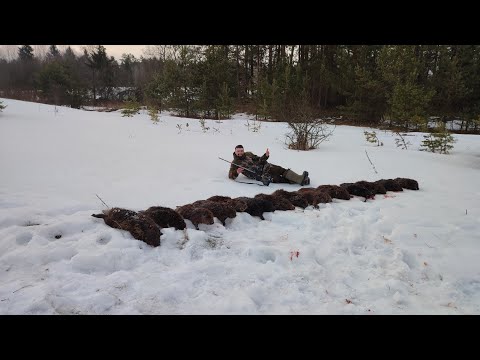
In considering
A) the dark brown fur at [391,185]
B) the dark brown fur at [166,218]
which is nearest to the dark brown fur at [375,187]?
the dark brown fur at [391,185]

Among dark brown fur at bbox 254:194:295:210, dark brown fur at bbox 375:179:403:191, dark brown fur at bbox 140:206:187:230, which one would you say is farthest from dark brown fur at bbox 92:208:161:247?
dark brown fur at bbox 375:179:403:191

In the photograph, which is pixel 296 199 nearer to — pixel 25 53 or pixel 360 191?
pixel 360 191

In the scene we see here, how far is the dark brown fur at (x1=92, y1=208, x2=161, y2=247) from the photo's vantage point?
3.39m

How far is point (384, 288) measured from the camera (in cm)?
282

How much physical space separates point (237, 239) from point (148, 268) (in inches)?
46.5

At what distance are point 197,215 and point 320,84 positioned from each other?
2133 cm

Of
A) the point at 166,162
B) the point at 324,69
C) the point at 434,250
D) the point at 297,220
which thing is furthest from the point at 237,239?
the point at 324,69

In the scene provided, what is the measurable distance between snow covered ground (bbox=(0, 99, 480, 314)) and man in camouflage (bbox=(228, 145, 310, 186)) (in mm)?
224

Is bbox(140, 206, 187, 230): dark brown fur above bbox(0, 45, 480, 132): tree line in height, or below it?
below

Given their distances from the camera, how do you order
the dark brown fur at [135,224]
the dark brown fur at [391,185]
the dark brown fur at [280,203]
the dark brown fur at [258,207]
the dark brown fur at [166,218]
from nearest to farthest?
the dark brown fur at [135,224] → the dark brown fur at [166,218] → the dark brown fur at [258,207] → the dark brown fur at [280,203] → the dark brown fur at [391,185]

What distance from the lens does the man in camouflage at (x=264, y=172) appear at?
21.6ft

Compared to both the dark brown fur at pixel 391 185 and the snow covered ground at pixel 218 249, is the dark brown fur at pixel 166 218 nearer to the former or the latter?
the snow covered ground at pixel 218 249

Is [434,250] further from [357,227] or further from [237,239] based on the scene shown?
[237,239]

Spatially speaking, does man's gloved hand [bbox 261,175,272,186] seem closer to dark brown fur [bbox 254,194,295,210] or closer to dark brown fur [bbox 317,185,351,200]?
dark brown fur [bbox 317,185,351,200]
